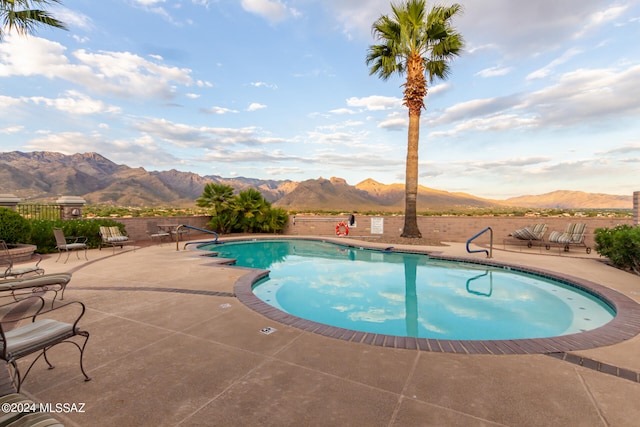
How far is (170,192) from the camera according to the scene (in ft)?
449

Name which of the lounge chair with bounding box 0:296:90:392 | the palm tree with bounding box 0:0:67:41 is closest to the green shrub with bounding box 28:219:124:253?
the palm tree with bounding box 0:0:67:41

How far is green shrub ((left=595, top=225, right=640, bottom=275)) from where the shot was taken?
265 inches

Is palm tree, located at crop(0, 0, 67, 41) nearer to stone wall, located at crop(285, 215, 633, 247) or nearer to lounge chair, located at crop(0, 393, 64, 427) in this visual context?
lounge chair, located at crop(0, 393, 64, 427)

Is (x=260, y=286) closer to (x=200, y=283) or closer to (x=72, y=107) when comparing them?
(x=200, y=283)

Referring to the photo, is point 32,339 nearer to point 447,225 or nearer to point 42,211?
point 42,211

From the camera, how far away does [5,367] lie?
8.70ft

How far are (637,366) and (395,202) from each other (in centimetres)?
14281

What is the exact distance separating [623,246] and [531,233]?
14.1 feet

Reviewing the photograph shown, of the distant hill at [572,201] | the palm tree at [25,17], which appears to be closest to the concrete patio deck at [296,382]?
the palm tree at [25,17]

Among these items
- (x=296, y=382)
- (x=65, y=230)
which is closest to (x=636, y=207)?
(x=296, y=382)

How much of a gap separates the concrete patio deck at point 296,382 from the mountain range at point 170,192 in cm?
7618

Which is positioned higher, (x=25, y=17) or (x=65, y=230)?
(x=25, y=17)

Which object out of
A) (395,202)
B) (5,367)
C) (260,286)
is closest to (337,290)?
(260,286)

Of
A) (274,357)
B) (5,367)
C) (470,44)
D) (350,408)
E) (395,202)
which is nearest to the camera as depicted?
(350,408)
